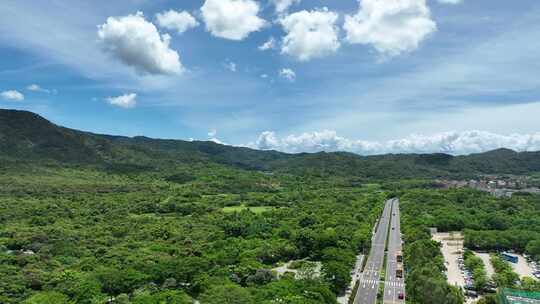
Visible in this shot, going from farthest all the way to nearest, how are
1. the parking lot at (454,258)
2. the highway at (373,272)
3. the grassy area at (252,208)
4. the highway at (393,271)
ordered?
the grassy area at (252,208), the parking lot at (454,258), the highway at (393,271), the highway at (373,272)

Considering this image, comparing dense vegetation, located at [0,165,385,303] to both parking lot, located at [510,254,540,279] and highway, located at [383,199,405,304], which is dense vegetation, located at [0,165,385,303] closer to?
highway, located at [383,199,405,304]

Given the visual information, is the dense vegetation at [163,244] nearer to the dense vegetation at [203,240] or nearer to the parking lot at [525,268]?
the dense vegetation at [203,240]

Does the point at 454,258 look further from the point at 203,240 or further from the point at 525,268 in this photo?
the point at 203,240

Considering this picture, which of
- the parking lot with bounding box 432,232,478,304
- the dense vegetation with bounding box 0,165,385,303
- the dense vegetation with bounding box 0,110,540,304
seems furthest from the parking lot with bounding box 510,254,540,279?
the dense vegetation with bounding box 0,165,385,303

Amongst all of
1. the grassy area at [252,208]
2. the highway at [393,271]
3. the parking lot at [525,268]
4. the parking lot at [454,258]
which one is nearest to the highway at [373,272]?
the highway at [393,271]

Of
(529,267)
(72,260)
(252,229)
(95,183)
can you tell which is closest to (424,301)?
(529,267)

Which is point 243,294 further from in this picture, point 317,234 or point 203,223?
point 203,223
